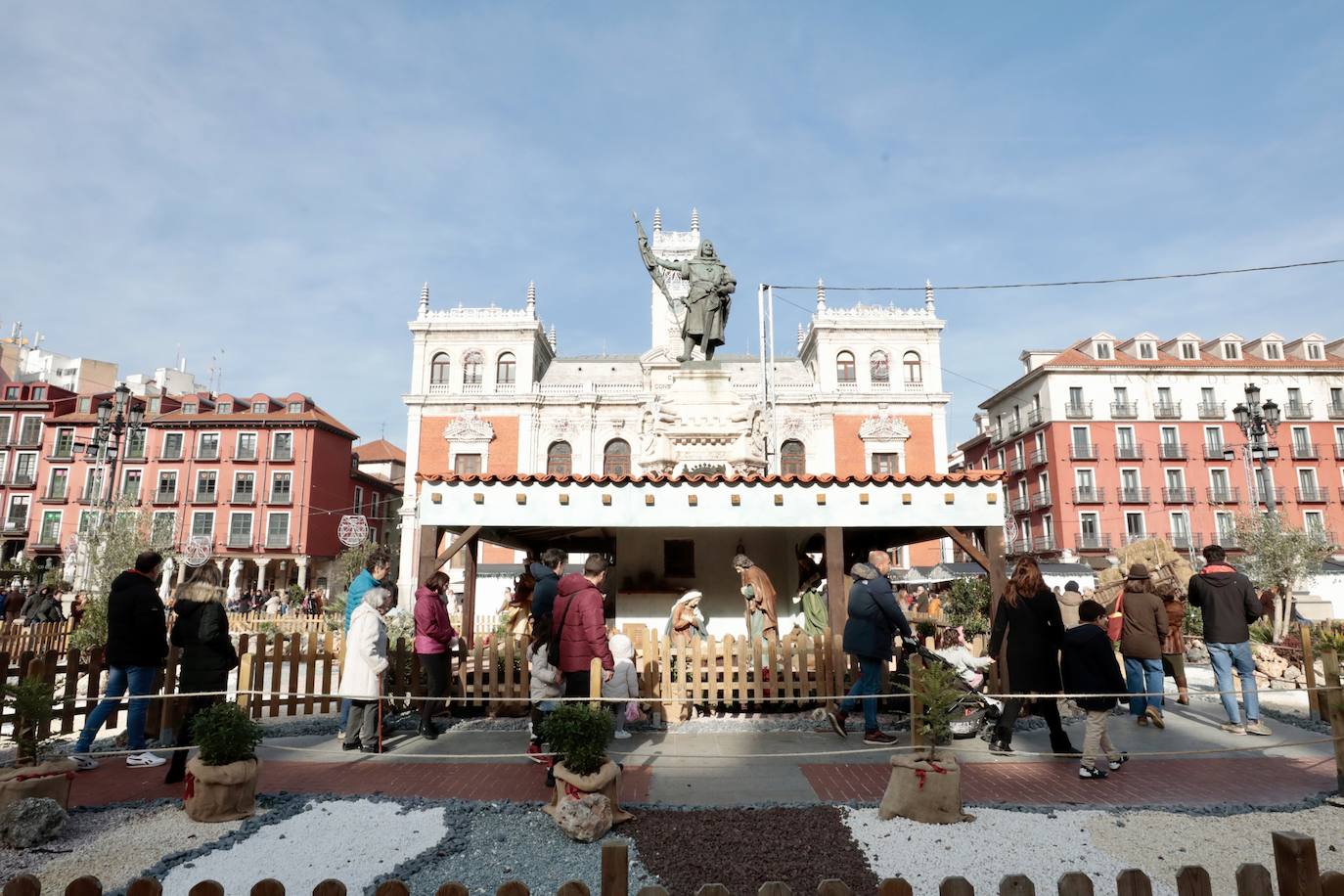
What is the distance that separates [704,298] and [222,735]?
866 centimetres

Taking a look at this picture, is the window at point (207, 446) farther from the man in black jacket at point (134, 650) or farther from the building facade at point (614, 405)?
the man in black jacket at point (134, 650)

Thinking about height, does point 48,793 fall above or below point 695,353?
below

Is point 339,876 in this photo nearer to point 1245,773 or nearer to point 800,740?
point 800,740

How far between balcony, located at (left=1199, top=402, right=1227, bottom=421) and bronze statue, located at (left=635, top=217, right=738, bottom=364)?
41589 mm

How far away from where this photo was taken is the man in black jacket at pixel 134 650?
6.29 meters

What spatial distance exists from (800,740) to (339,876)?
4572 mm

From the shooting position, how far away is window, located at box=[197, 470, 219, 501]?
44.6 m

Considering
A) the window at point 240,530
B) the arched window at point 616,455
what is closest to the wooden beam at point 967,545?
the arched window at point 616,455

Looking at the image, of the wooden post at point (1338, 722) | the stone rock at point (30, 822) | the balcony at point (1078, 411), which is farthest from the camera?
the balcony at point (1078, 411)

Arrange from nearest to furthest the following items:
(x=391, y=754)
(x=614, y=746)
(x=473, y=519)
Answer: (x=391, y=754) → (x=614, y=746) → (x=473, y=519)

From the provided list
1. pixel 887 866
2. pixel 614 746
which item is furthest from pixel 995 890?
pixel 614 746

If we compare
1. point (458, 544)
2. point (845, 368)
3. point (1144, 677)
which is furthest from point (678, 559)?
point (845, 368)

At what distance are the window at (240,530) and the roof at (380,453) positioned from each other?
15887mm

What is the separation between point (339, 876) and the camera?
4098mm
